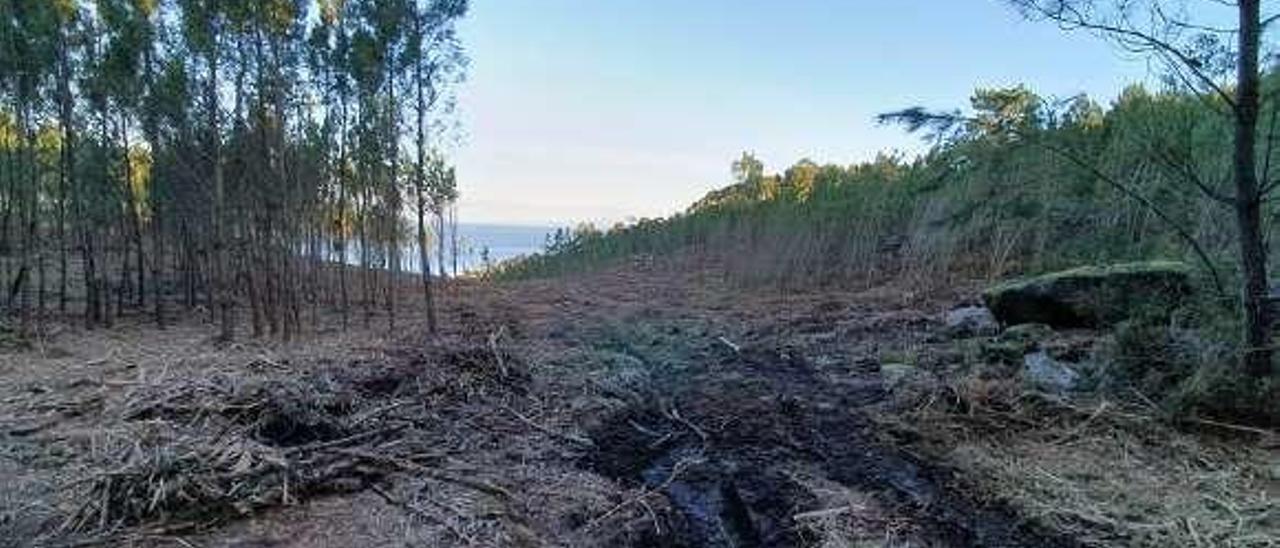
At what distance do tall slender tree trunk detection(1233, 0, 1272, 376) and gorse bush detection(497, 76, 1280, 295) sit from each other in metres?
0.32

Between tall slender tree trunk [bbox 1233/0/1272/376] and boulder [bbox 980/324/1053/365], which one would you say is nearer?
tall slender tree trunk [bbox 1233/0/1272/376]

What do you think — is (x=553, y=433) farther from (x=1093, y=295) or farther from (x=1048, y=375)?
(x=1093, y=295)

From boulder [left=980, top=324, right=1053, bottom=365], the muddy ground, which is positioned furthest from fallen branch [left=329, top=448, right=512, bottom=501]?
boulder [left=980, top=324, right=1053, bottom=365]

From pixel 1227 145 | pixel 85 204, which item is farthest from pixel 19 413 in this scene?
pixel 85 204

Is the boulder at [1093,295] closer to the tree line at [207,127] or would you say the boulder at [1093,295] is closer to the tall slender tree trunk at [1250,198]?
the tall slender tree trunk at [1250,198]

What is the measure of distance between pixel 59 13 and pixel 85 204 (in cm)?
710

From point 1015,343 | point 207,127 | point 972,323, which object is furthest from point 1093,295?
point 207,127

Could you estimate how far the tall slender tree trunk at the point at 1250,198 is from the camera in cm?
588

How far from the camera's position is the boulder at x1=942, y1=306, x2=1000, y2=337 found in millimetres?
9352

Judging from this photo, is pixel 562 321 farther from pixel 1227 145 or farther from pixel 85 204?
pixel 85 204

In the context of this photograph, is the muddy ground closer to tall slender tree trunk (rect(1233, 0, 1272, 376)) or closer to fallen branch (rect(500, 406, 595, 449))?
fallen branch (rect(500, 406, 595, 449))

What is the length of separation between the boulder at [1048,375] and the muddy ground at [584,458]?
326 mm

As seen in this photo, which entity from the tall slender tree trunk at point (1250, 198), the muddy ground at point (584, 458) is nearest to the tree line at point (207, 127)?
the muddy ground at point (584, 458)

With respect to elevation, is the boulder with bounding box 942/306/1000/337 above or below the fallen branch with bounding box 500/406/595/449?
above
